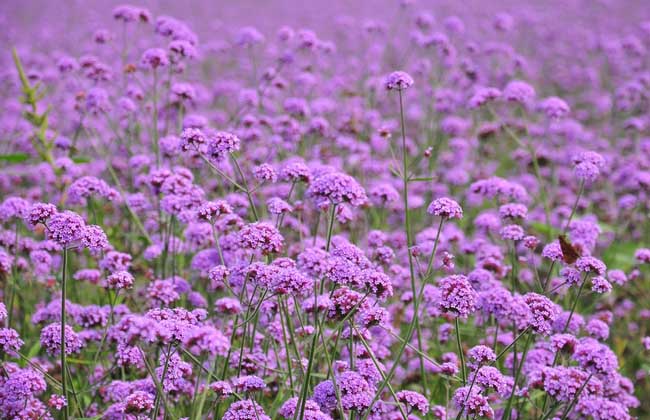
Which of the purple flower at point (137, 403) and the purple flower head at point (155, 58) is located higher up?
the purple flower head at point (155, 58)

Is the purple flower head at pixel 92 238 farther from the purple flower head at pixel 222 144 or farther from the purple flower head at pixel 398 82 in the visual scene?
the purple flower head at pixel 398 82

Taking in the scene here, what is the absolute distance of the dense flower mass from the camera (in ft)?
8.44

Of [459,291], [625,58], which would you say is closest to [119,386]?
[459,291]

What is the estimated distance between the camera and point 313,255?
249cm

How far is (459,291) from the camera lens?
259 centimetres

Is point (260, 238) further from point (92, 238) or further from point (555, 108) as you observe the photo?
point (555, 108)

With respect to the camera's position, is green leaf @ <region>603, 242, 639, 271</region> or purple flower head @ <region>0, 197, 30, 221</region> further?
green leaf @ <region>603, 242, 639, 271</region>

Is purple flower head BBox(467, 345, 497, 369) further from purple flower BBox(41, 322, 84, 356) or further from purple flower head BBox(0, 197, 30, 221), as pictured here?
purple flower head BBox(0, 197, 30, 221)

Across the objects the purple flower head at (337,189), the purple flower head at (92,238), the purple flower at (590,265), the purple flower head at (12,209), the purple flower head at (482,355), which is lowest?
the purple flower head at (482,355)

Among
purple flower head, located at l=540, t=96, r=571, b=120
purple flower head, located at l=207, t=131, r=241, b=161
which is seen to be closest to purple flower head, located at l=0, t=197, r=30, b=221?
purple flower head, located at l=207, t=131, r=241, b=161

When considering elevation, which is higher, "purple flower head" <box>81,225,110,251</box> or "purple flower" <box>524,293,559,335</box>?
"purple flower head" <box>81,225,110,251</box>

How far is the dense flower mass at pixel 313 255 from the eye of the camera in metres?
2.57

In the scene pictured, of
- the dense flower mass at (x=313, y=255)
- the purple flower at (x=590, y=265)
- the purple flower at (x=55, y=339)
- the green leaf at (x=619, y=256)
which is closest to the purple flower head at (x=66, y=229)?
the dense flower mass at (x=313, y=255)

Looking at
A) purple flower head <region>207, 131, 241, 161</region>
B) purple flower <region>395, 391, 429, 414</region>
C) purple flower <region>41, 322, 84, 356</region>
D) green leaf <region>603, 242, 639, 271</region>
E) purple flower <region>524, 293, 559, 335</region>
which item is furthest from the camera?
green leaf <region>603, 242, 639, 271</region>
